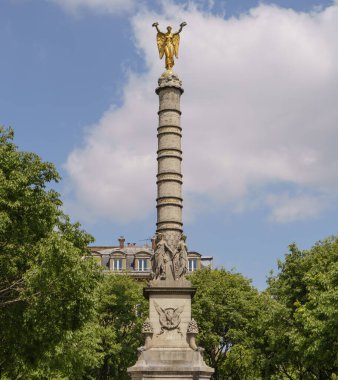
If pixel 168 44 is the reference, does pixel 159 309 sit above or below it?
below

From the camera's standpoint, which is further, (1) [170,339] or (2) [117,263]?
(2) [117,263]

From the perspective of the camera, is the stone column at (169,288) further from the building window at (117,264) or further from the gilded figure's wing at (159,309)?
the building window at (117,264)

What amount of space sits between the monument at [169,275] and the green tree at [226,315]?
501 inches

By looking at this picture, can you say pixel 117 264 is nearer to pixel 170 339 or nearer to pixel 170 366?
pixel 170 339

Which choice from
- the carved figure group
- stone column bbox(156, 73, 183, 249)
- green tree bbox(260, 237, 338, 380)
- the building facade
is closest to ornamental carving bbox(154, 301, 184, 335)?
the carved figure group

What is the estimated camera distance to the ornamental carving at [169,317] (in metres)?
26.7

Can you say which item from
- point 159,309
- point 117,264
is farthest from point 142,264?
point 159,309

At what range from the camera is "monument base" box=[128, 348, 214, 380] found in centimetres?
2530

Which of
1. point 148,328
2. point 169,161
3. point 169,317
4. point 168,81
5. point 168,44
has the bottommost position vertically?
point 148,328

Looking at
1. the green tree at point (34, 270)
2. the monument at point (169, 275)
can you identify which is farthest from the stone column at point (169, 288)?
the green tree at point (34, 270)

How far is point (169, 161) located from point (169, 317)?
763cm

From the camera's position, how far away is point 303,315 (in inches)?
1090

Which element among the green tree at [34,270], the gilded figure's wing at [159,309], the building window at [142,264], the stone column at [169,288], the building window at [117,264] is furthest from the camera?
the building window at [117,264]

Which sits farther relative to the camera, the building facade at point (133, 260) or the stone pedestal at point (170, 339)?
the building facade at point (133, 260)
